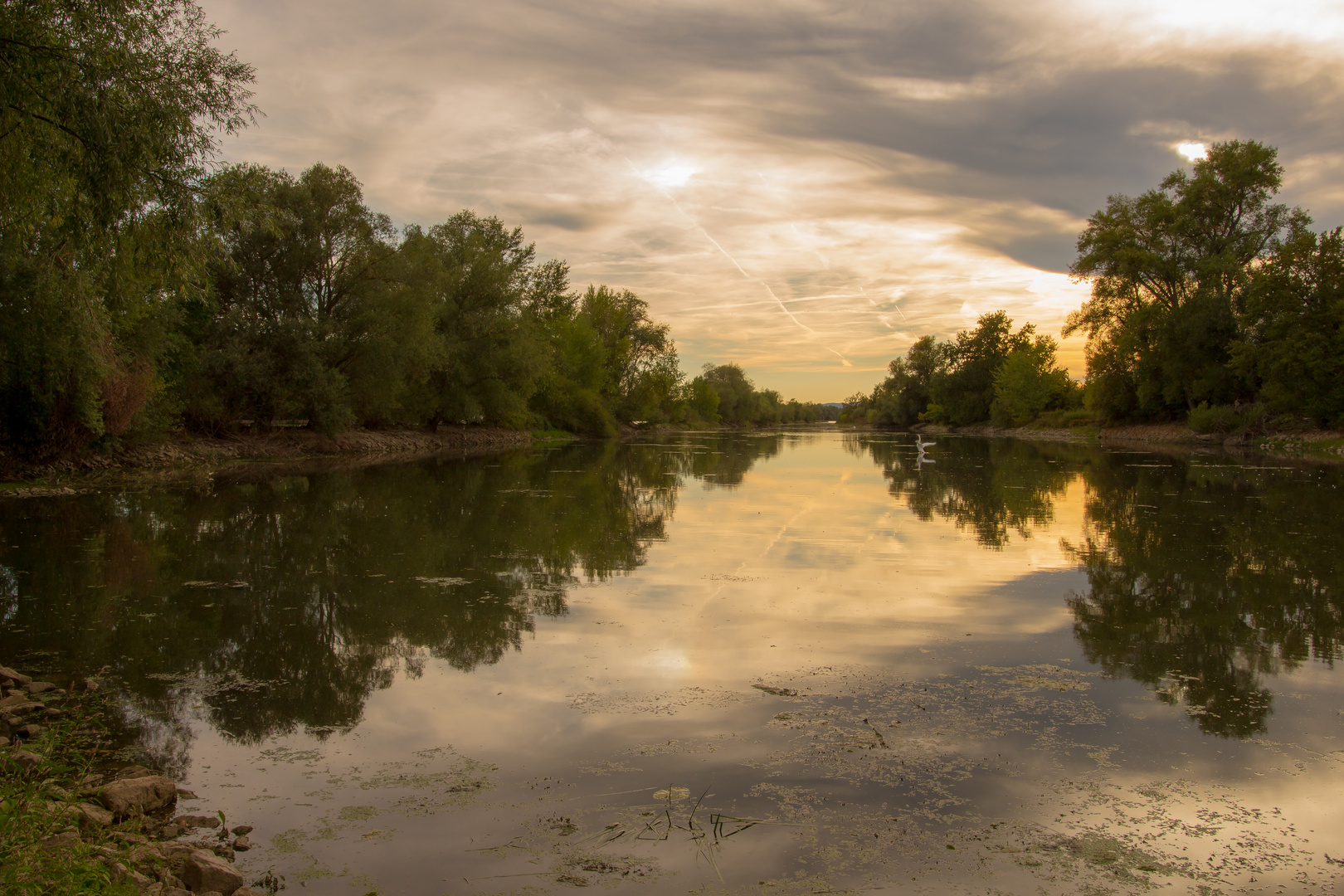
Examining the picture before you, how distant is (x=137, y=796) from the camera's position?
4.19 meters

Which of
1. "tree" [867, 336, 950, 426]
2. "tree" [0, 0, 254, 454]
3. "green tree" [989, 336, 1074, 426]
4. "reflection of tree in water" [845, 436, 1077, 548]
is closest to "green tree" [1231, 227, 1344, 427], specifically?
"reflection of tree in water" [845, 436, 1077, 548]

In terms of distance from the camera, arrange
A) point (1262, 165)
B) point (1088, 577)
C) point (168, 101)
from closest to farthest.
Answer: point (168, 101)
point (1088, 577)
point (1262, 165)

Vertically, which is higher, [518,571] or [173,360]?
[173,360]

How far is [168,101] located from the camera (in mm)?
9195

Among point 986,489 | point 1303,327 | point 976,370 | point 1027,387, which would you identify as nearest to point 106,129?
point 986,489

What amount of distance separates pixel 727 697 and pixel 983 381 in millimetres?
96647

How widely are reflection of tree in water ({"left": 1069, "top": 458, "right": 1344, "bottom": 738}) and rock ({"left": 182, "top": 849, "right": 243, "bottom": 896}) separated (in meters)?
5.75

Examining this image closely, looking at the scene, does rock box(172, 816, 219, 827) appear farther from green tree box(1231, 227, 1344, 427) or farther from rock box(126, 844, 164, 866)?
green tree box(1231, 227, 1344, 427)

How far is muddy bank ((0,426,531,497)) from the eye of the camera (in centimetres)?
1897

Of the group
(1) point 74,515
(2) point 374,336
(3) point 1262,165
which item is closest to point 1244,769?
(1) point 74,515

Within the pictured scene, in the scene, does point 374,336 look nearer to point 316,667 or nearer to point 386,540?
point 386,540

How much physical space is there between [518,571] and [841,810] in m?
6.87

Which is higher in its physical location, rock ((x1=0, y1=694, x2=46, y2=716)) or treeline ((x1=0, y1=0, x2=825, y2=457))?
treeline ((x1=0, y1=0, x2=825, y2=457))

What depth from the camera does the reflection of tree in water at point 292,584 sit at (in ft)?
21.3
